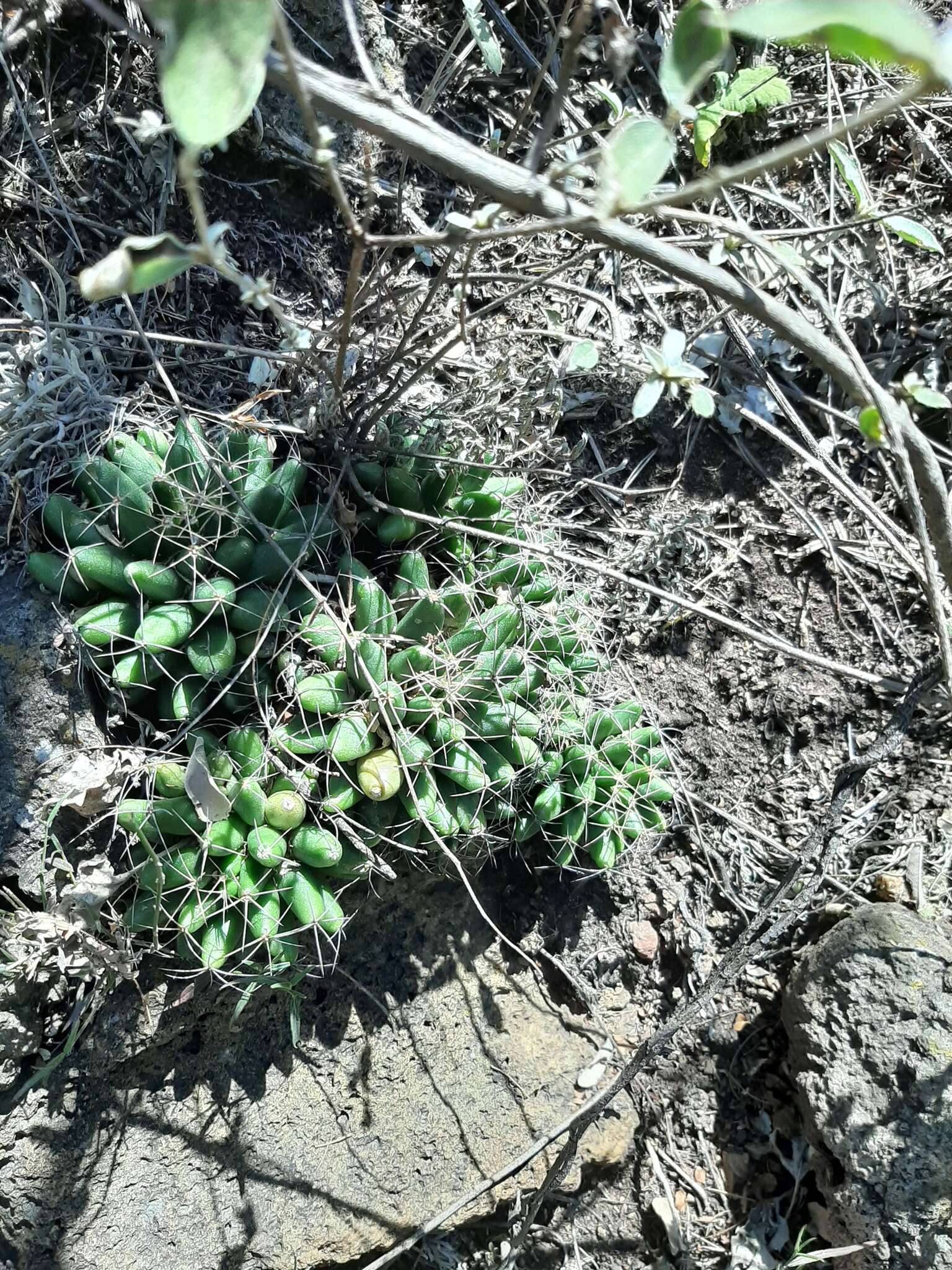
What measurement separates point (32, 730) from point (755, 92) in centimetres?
278

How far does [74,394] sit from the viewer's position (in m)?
2.16

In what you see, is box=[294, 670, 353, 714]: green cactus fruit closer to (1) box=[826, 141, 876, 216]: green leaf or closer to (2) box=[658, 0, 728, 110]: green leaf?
(2) box=[658, 0, 728, 110]: green leaf

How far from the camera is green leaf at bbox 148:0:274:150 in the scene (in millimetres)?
837

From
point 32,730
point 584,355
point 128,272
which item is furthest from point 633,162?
point 32,730

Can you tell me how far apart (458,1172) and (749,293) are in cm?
244

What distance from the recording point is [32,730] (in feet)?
6.69

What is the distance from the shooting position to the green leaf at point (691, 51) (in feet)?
3.54

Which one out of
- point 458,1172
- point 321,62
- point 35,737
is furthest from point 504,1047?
point 321,62

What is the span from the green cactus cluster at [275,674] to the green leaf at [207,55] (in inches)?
44.2

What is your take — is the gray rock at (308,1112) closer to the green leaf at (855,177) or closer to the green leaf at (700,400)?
the green leaf at (700,400)

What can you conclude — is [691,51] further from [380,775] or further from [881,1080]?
[881,1080]

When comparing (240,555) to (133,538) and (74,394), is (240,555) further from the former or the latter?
(74,394)

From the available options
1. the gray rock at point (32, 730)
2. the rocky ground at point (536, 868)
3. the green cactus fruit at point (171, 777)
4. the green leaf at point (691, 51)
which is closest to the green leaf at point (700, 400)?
the green leaf at point (691, 51)

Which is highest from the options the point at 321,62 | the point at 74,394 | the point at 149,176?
the point at 321,62
